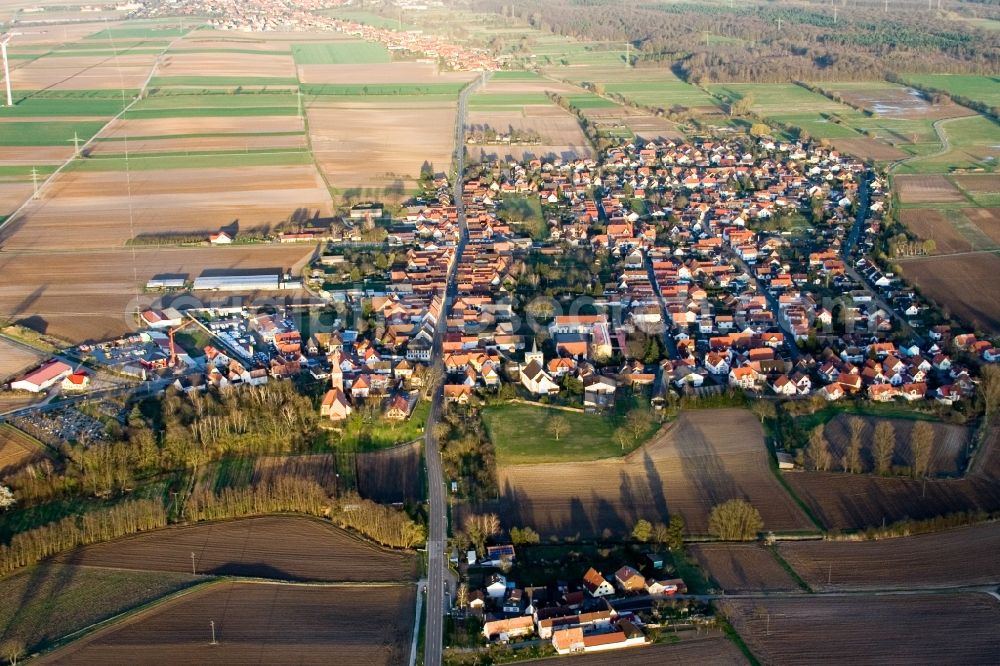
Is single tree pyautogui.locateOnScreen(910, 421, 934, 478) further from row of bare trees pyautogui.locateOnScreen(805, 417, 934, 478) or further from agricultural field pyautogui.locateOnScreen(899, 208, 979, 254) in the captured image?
agricultural field pyautogui.locateOnScreen(899, 208, 979, 254)

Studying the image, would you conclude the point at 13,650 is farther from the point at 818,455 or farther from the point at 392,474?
the point at 818,455

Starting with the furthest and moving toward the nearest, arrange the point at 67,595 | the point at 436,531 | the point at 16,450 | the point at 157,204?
1. the point at 157,204
2. the point at 16,450
3. the point at 436,531
4. the point at 67,595

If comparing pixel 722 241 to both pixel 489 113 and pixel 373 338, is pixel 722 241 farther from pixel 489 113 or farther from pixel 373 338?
pixel 489 113

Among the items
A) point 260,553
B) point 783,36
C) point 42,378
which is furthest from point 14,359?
point 783,36

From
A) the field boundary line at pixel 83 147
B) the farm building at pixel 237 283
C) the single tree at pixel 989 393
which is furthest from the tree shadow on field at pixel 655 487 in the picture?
the field boundary line at pixel 83 147

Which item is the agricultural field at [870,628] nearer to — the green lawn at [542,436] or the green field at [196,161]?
the green lawn at [542,436]

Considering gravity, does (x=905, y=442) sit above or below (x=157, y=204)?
above
